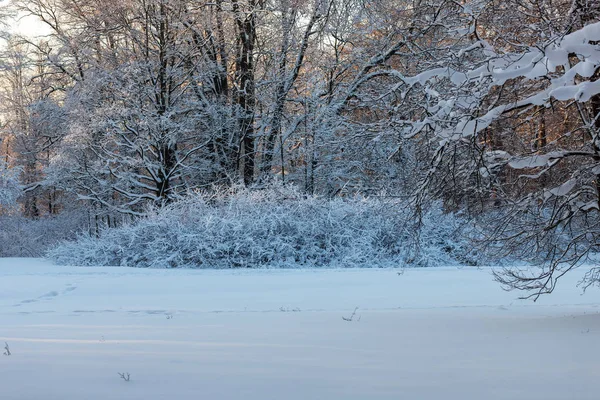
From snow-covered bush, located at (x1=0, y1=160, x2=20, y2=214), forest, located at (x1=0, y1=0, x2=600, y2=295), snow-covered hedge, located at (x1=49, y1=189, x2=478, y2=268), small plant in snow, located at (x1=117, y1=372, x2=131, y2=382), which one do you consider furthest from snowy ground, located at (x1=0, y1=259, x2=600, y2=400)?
snow-covered bush, located at (x1=0, y1=160, x2=20, y2=214)

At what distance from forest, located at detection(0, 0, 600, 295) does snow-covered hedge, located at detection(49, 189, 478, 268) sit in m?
0.05

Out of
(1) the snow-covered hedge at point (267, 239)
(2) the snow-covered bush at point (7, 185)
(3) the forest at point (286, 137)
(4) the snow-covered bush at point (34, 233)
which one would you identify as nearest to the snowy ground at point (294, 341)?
(3) the forest at point (286, 137)

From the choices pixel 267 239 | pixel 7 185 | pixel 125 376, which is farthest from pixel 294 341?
pixel 7 185

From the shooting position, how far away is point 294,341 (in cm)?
509

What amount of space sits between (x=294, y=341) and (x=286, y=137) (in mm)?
13620

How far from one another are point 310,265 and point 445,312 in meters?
5.57

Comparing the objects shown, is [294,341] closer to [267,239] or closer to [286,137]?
[267,239]

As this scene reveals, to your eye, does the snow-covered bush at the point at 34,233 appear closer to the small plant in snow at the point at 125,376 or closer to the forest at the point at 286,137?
the forest at the point at 286,137

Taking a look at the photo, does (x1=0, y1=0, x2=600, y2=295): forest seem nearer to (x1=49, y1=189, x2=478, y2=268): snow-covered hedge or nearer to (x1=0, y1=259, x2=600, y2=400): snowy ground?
(x1=49, y1=189, x2=478, y2=268): snow-covered hedge

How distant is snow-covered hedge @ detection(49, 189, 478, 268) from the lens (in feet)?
41.7

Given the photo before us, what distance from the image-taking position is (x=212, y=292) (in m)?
9.49

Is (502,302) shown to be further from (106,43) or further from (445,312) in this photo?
(106,43)

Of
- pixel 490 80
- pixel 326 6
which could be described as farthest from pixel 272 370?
pixel 326 6

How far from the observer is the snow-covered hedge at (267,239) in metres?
12.7
